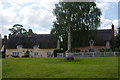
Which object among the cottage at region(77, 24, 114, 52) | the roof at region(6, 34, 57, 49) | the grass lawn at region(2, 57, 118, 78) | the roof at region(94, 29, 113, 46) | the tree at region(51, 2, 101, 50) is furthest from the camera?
the roof at region(6, 34, 57, 49)

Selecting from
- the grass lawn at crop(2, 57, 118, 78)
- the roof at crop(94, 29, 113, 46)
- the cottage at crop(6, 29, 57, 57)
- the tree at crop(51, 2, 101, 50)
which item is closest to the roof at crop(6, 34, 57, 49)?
the cottage at crop(6, 29, 57, 57)

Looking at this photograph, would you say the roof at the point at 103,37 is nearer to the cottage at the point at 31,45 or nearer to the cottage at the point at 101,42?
the cottage at the point at 101,42

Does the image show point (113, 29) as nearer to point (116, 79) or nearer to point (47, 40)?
point (47, 40)

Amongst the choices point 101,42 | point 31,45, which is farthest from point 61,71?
point 31,45

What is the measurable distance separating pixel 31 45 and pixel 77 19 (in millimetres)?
25833

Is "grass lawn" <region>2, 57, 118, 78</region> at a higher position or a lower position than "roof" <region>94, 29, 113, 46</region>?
lower

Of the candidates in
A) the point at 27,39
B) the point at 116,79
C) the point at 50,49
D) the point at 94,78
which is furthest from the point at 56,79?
the point at 27,39

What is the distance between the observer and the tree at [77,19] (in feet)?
71.0

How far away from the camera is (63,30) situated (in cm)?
2261

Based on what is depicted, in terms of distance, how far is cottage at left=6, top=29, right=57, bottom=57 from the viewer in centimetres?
4475

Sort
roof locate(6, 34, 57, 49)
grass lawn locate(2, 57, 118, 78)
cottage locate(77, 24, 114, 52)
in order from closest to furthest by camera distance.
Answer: grass lawn locate(2, 57, 118, 78)
cottage locate(77, 24, 114, 52)
roof locate(6, 34, 57, 49)

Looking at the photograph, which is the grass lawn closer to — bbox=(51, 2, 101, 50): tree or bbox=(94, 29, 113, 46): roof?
bbox=(51, 2, 101, 50): tree

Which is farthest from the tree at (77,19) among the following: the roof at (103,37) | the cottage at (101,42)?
the roof at (103,37)

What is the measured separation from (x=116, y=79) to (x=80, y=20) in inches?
575
